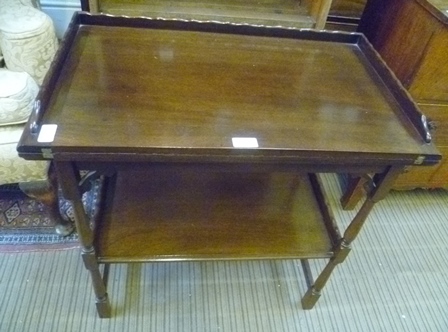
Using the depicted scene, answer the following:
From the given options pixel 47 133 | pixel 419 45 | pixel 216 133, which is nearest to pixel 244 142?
pixel 216 133

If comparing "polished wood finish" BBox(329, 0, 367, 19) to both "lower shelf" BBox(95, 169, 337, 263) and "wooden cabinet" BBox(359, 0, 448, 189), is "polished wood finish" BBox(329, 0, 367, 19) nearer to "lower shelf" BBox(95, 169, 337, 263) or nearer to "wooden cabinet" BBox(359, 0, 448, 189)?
"wooden cabinet" BBox(359, 0, 448, 189)

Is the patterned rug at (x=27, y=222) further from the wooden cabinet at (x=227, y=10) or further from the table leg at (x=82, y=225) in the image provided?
the wooden cabinet at (x=227, y=10)

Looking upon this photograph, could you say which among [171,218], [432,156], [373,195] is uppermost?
[432,156]

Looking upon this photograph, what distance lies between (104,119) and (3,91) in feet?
1.40

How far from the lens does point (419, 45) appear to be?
1.08m

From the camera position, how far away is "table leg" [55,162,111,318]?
0.69m

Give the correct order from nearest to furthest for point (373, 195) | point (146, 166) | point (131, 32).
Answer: point (146, 166) < point (373, 195) < point (131, 32)

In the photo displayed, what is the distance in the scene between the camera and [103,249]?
0.92 meters

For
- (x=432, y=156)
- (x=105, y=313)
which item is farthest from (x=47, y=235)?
(x=432, y=156)

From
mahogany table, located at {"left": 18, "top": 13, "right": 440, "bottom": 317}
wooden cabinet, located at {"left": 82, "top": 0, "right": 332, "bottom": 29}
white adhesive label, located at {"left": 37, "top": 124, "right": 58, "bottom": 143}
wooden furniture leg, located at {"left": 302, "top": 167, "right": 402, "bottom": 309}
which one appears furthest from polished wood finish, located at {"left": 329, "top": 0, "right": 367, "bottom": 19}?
white adhesive label, located at {"left": 37, "top": 124, "right": 58, "bottom": 143}

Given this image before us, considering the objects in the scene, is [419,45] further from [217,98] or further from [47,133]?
[47,133]

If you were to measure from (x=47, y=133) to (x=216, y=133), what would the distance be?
0.30 metres

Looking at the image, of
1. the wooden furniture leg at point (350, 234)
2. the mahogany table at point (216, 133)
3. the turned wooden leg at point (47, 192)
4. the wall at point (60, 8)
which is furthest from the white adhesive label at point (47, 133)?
the wall at point (60, 8)

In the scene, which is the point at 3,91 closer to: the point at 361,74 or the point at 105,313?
the point at 105,313
